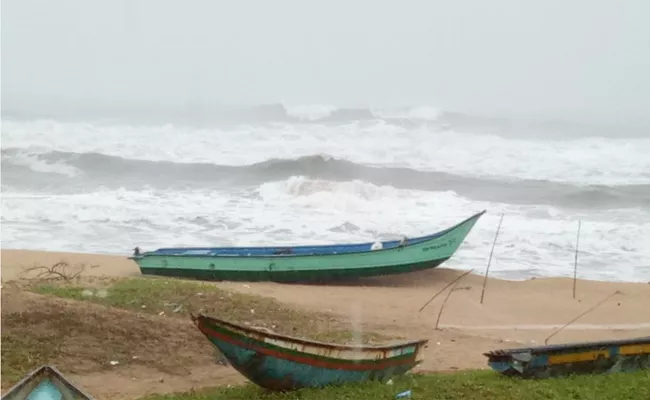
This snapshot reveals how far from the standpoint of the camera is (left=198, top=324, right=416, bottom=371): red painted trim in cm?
659

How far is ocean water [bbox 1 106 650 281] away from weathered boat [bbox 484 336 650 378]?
22.8 ft

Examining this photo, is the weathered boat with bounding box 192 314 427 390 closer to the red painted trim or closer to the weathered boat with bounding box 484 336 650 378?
the red painted trim

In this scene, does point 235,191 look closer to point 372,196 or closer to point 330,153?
point 372,196

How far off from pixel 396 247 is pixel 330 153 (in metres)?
21.9

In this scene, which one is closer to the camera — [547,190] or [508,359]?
[508,359]

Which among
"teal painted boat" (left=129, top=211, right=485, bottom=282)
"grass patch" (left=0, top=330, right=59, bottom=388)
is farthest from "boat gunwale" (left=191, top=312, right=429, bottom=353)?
"teal painted boat" (left=129, top=211, right=485, bottom=282)

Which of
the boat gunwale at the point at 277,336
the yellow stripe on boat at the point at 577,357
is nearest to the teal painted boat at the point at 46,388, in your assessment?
the boat gunwale at the point at 277,336

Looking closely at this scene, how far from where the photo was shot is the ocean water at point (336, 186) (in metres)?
17.9

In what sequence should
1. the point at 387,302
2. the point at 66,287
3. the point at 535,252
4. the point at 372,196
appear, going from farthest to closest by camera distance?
the point at 372,196 < the point at 535,252 < the point at 387,302 < the point at 66,287

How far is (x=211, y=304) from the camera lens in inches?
427

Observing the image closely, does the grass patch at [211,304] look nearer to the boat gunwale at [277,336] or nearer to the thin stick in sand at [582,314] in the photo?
the boat gunwale at [277,336]

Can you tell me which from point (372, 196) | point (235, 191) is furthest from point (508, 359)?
point (235, 191)

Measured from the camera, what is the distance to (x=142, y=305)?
34.9 ft

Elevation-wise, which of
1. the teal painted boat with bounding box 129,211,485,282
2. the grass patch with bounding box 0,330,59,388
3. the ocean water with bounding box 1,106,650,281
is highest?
the ocean water with bounding box 1,106,650,281
